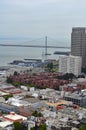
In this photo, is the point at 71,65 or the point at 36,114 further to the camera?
the point at 71,65

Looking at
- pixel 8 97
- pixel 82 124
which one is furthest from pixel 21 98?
pixel 82 124

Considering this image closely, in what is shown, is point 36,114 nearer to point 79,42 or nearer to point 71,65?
point 71,65

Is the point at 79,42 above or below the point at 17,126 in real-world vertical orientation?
above

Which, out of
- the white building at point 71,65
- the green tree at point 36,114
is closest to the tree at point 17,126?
the green tree at point 36,114

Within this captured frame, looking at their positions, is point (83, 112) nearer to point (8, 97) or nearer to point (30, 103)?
point (30, 103)

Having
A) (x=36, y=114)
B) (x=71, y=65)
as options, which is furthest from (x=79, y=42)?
(x=36, y=114)
